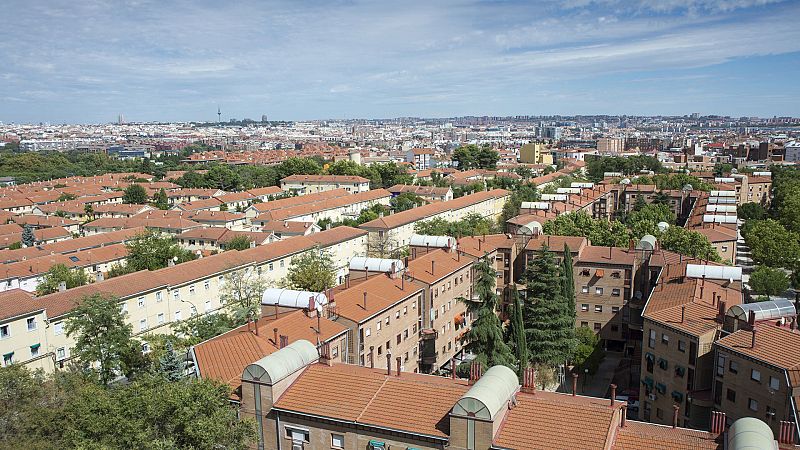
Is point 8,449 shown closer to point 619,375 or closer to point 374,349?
point 374,349

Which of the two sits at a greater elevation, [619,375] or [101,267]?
[101,267]

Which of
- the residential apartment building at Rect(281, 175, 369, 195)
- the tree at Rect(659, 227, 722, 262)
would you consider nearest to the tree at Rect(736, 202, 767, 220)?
the tree at Rect(659, 227, 722, 262)

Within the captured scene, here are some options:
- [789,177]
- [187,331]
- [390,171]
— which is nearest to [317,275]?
[187,331]

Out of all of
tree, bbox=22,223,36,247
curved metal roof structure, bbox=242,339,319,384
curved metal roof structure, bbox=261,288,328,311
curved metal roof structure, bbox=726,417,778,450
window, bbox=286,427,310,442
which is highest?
curved metal roof structure, bbox=242,339,319,384

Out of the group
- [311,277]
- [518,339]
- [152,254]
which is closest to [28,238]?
[152,254]

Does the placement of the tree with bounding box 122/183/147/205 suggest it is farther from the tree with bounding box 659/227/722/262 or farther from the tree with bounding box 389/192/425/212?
the tree with bounding box 659/227/722/262

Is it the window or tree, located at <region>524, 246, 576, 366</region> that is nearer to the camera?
the window

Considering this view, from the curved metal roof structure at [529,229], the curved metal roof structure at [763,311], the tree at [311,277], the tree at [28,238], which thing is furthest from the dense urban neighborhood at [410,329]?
the tree at [28,238]
